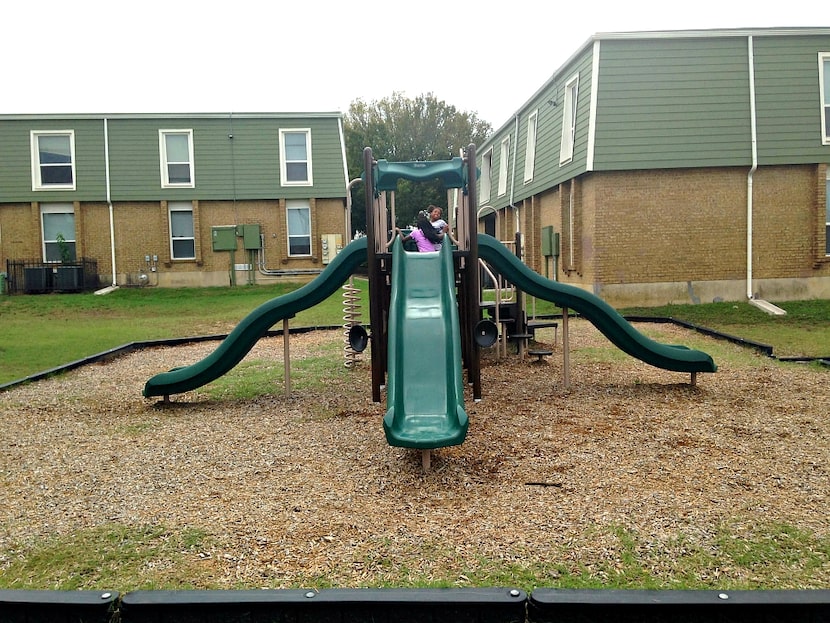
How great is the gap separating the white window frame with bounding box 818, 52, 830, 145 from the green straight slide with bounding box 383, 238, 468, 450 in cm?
1273

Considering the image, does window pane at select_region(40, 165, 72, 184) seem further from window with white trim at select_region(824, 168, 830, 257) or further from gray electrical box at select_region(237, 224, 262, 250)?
window with white trim at select_region(824, 168, 830, 257)

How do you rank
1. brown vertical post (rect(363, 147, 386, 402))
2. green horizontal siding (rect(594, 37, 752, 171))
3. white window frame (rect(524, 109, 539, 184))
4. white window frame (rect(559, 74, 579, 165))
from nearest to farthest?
1. brown vertical post (rect(363, 147, 386, 402))
2. green horizontal siding (rect(594, 37, 752, 171))
3. white window frame (rect(559, 74, 579, 165))
4. white window frame (rect(524, 109, 539, 184))

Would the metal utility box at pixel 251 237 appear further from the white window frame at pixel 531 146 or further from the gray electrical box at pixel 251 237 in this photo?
the white window frame at pixel 531 146

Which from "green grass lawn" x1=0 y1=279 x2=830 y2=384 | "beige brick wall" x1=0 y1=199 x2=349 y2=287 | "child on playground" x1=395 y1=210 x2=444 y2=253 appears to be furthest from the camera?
"beige brick wall" x1=0 y1=199 x2=349 y2=287

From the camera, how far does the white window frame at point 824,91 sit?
53.0 ft

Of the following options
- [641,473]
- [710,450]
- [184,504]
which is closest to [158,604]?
[184,504]

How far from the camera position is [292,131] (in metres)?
24.9

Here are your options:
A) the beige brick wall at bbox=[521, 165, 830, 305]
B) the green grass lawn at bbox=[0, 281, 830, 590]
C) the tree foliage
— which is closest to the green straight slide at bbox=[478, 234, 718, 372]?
the green grass lawn at bbox=[0, 281, 830, 590]

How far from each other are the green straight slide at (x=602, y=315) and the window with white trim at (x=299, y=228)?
17.3m

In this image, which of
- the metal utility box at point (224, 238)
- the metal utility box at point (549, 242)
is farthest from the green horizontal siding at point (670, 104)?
the metal utility box at point (224, 238)

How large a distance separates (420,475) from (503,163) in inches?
885

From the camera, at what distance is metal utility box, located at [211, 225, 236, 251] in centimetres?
2433

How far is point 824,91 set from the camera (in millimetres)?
16344

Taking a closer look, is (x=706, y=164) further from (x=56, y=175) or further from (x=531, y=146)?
(x=56, y=175)
